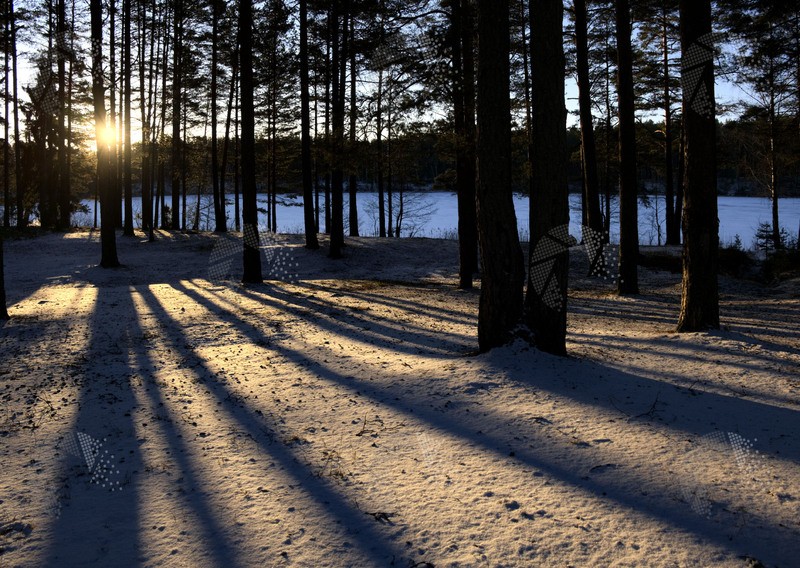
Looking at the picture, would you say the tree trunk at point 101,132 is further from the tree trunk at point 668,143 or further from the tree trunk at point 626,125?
the tree trunk at point 668,143

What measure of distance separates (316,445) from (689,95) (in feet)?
21.4

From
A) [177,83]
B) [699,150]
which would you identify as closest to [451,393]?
[699,150]

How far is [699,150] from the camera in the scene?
6.85m

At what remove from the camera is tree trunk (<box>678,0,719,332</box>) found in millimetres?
6836

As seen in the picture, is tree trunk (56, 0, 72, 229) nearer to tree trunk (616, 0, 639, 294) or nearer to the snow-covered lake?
the snow-covered lake

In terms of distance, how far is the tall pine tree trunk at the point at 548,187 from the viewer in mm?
5656

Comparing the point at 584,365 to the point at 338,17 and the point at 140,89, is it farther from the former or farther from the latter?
the point at 140,89

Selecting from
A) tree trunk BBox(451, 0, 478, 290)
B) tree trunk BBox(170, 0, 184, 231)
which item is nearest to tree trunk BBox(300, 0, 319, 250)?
tree trunk BBox(170, 0, 184, 231)

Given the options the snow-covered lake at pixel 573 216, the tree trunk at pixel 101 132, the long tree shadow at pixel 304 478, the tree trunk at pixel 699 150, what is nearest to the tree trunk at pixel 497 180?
the tree trunk at pixel 699 150

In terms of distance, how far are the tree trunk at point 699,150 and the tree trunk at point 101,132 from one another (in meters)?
14.6

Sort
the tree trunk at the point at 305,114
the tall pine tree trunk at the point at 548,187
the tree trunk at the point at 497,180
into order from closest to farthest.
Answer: the tall pine tree trunk at the point at 548,187
the tree trunk at the point at 497,180
the tree trunk at the point at 305,114

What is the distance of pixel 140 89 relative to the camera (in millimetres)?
24609

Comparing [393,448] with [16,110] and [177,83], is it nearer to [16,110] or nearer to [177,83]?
[177,83]

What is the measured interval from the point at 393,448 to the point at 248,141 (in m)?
10.8
